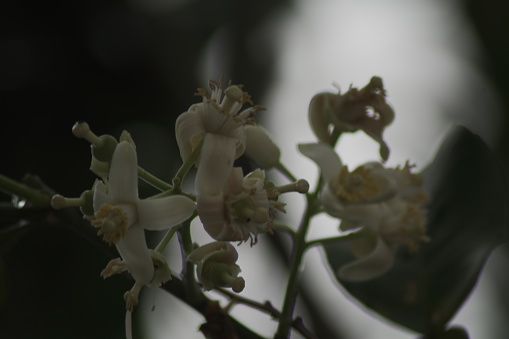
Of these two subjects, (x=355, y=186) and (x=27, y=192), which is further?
(x=355, y=186)

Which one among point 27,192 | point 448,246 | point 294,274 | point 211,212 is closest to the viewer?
point 211,212

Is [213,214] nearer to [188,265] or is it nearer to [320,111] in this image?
[188,265]

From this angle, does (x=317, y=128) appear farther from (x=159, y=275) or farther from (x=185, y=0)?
(x=185, y=0)

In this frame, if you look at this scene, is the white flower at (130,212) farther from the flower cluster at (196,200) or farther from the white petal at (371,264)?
the white petal at (371,264)

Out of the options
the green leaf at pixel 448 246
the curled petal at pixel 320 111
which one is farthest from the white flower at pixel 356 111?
the green leaf at pixel 448 246

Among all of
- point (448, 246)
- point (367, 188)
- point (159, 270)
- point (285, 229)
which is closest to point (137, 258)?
point (159, 270)

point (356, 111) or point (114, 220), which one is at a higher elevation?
point (356, 111)

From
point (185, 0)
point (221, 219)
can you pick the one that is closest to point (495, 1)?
point (185, 0)
